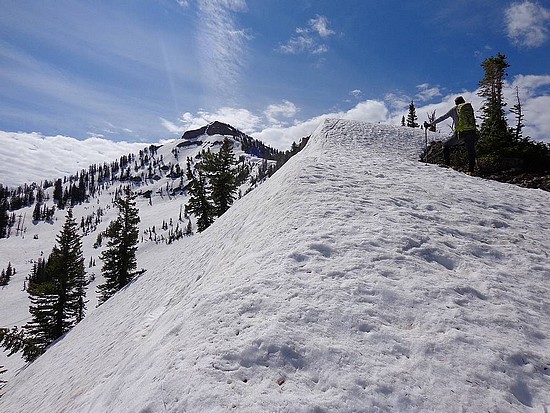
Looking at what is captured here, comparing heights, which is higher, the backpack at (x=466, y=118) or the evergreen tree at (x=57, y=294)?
the backpack at (x=466, y=118)

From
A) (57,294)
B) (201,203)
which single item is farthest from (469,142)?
(57,294)

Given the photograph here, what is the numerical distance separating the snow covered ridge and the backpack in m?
5.11

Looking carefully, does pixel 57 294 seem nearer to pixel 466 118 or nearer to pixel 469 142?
pixel 469 142

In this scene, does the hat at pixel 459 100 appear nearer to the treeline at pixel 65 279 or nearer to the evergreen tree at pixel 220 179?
the evergreen tree at pixel 220 179

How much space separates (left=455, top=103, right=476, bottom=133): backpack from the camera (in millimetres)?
14320

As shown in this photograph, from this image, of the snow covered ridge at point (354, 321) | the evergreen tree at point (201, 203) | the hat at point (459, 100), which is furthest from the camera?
the evergreen tree at point (201, 203)

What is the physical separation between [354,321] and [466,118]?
1370 cm

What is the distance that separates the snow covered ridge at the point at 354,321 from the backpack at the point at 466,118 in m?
5.11

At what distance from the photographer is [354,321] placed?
4.88m

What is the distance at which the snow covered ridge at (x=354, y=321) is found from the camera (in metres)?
3.86

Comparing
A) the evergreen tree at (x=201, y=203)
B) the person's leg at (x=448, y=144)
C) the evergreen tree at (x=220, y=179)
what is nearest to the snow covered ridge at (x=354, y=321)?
the person's leg at (x=448, y=144)

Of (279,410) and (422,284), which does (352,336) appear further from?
(422,284)

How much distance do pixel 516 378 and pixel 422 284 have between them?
1950mm

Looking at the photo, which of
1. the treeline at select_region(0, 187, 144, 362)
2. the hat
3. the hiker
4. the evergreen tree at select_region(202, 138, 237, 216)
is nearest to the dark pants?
the hiker
